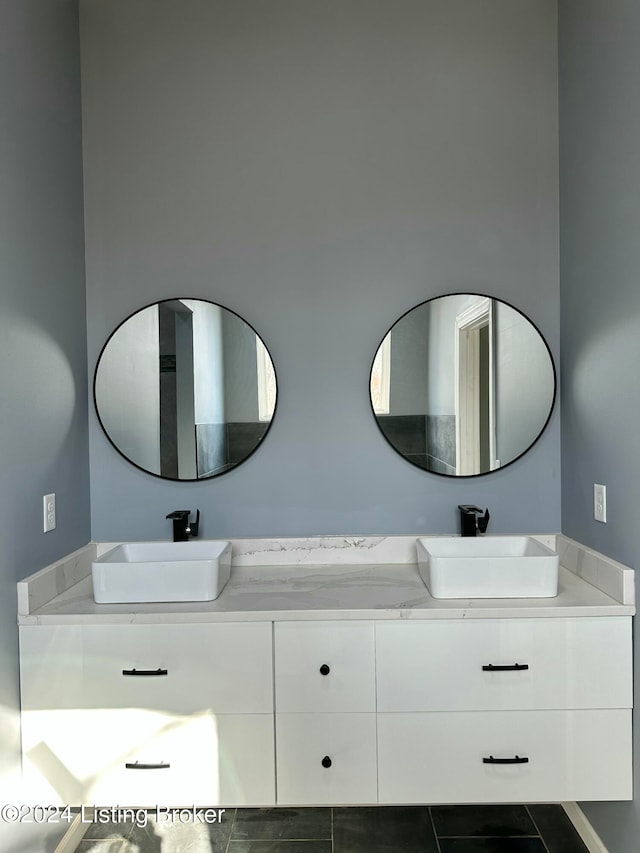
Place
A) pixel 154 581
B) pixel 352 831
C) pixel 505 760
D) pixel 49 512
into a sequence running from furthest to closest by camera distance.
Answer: pixel 352 831, pixel 49 512, pixel 154 581, pixel 505 760

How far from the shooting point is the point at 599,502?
2.02 m

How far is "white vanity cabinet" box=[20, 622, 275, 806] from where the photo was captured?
1836 mm

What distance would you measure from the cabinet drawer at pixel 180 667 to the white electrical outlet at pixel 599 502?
106cm

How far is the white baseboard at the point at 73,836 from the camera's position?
2045 millimetres

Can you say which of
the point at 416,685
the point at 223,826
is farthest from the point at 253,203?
the point at 223,826

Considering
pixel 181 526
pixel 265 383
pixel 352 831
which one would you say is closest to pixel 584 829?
pixel 352 831

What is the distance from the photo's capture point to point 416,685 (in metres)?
1.83

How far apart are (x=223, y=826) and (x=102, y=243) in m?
2.04

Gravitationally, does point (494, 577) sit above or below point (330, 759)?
above

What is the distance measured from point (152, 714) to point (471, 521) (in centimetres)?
118

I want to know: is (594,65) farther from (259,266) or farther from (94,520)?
(94,520)

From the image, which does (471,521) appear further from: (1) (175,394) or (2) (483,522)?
(1) (175,394)

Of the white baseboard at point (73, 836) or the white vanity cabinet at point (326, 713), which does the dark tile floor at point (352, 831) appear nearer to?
the white baseboard at point (73, 836)

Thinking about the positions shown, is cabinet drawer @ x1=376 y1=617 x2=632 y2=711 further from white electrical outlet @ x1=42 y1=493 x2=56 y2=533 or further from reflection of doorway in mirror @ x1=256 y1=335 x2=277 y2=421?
white electrical outlet @ x1=42 y1=493 x2=56 y2=533
